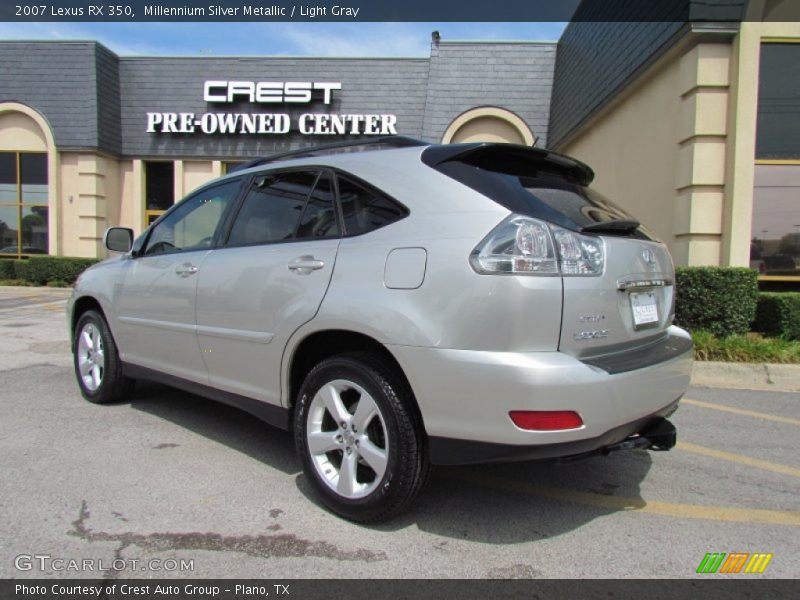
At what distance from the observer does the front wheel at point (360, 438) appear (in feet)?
8.09

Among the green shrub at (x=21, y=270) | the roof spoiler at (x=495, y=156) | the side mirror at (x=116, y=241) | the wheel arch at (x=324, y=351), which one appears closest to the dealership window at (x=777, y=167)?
the roof spoiler at (x=495, y=156)

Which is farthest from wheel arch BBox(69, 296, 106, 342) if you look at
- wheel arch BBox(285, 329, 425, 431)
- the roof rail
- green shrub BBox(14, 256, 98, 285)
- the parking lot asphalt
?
green shrub BBox(14, 256, 98, 285)

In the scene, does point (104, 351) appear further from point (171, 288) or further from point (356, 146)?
point (356, 146)

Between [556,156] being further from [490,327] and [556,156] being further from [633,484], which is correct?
[633,484]

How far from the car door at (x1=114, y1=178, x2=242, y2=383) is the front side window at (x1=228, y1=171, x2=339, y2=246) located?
9.3 inches

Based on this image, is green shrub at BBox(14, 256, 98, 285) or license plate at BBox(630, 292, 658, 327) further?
green shrub at BBox(14, 256, 98, 285)

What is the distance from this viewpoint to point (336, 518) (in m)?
2.75

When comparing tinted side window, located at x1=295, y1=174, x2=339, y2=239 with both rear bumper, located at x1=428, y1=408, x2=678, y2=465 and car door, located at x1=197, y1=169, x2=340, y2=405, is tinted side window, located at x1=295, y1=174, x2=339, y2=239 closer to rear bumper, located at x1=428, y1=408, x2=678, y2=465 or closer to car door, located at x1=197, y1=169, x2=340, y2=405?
car door, located at x1=197, y1=169, x2=340, y2=405

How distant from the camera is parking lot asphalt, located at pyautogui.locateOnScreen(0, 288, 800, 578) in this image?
2.38m

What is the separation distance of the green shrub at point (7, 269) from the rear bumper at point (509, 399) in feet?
56.3

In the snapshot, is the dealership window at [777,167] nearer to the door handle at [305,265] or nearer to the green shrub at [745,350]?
the green shrub at [745,350]

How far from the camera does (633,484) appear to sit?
3238 mm

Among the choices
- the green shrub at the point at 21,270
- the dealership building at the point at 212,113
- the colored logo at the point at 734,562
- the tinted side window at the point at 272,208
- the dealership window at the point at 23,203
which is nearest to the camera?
the colored logo at the point at 734,562

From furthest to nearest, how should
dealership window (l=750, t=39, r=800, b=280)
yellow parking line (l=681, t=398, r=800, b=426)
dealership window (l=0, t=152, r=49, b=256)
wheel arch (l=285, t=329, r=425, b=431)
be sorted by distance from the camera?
dealership window (l=0, t=152, r=49, b=256) < dealership window (l=750, t=39, r=800, b=280) < yellow parking line (l=681, t=398, r=800, b=426) < wheel arch (l=285, t=329, r=425, b=431)
